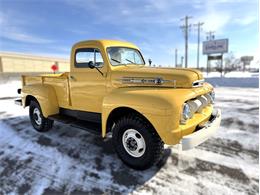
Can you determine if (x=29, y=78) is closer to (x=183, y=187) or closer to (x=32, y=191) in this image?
(x=32, y=191)

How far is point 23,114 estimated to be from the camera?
24.2 ft

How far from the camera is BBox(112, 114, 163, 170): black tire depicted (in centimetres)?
311

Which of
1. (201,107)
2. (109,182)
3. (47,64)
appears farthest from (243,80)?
(47,64)

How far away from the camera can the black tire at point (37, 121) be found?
522cm

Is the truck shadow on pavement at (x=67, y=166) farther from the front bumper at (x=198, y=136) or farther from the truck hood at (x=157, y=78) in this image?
the truck hood at (x=157, y=78)

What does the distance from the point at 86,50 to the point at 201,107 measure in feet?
8.31

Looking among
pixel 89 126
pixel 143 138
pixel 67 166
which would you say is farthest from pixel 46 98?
pixel 143 138

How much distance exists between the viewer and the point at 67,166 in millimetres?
3471

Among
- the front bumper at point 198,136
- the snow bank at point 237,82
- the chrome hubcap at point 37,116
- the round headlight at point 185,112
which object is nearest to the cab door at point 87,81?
the chrome hubcap at point 37,116

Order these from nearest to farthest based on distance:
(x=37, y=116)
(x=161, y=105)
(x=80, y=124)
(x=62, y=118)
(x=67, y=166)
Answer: (x=161, y=105) < (x=67, y=166) < (x=80, y=124) < (x=62, y=118) < (x=37, y=116)

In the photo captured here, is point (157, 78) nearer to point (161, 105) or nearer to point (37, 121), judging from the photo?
point (161, 105)

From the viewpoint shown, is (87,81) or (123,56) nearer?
(87,81)

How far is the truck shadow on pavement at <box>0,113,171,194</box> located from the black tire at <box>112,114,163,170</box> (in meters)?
0.15

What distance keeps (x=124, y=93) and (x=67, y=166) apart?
1555mm
